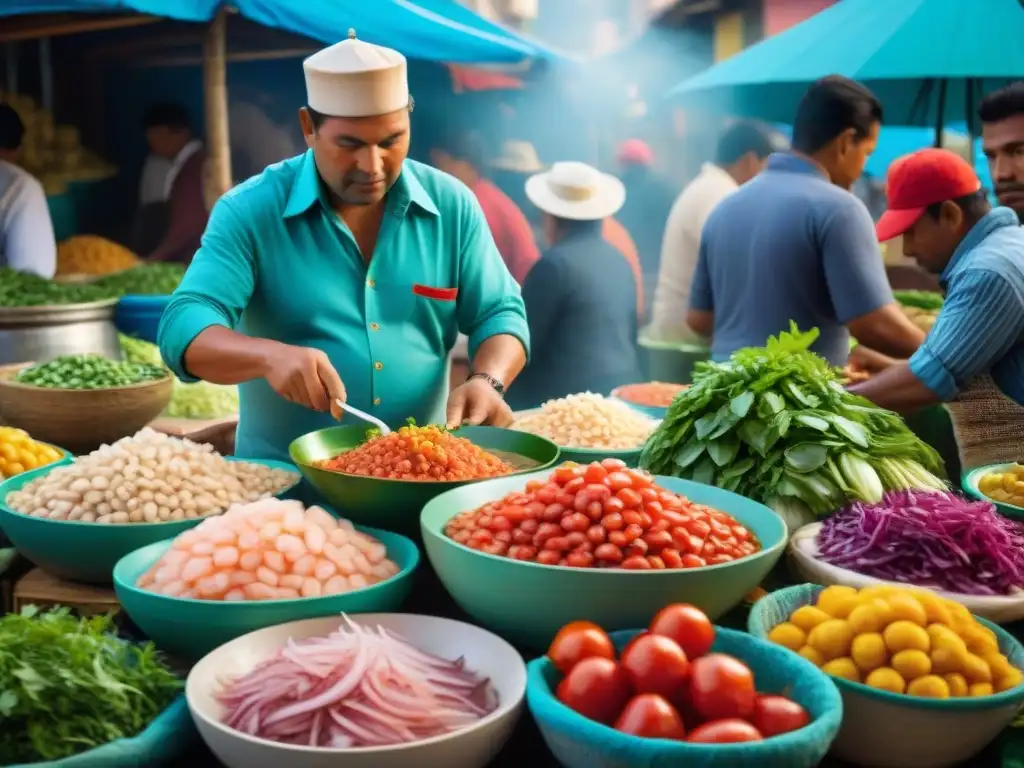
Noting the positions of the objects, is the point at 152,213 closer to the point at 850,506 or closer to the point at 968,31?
the point at 968,31

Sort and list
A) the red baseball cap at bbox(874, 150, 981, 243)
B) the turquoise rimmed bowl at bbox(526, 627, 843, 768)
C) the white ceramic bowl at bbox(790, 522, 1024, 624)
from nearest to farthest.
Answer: the turquoise rimmed bowl at bbox(526, 627, 843, 768)
the white ceramic bowl at bbox(790, 522, 1024, 624)
the red baseball cap at bbox(874, 150, 981, 243)

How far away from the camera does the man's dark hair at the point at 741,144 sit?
21.4ft

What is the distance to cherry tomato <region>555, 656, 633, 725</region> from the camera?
1406 millimetres

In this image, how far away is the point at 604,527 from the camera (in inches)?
70.3

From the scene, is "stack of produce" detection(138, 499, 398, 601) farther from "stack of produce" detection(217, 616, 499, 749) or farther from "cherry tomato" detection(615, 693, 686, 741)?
"cherry tomato" detection(615, 693, 686, 741)

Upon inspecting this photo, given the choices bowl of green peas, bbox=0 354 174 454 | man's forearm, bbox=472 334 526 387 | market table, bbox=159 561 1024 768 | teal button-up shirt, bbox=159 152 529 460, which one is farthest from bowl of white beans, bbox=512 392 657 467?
bowl of green peas, bbox=0 354 174 454

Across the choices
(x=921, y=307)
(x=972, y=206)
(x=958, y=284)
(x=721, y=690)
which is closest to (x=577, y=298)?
(x=921, y=307)

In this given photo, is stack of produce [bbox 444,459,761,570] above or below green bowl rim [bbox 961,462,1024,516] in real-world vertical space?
above

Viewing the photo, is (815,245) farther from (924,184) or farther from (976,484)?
(976,484)

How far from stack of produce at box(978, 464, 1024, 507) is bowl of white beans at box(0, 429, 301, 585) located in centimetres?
167

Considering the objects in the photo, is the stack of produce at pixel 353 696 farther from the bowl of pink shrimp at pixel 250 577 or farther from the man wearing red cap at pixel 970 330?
the man wearing red cap at pixel 970 330

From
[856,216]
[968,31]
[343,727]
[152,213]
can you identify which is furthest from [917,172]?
[152,213]

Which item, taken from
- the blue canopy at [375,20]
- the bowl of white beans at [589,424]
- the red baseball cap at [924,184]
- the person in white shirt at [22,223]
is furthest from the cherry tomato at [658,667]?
the person in white shirt at [22,223]

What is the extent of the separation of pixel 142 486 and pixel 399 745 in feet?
3.33
